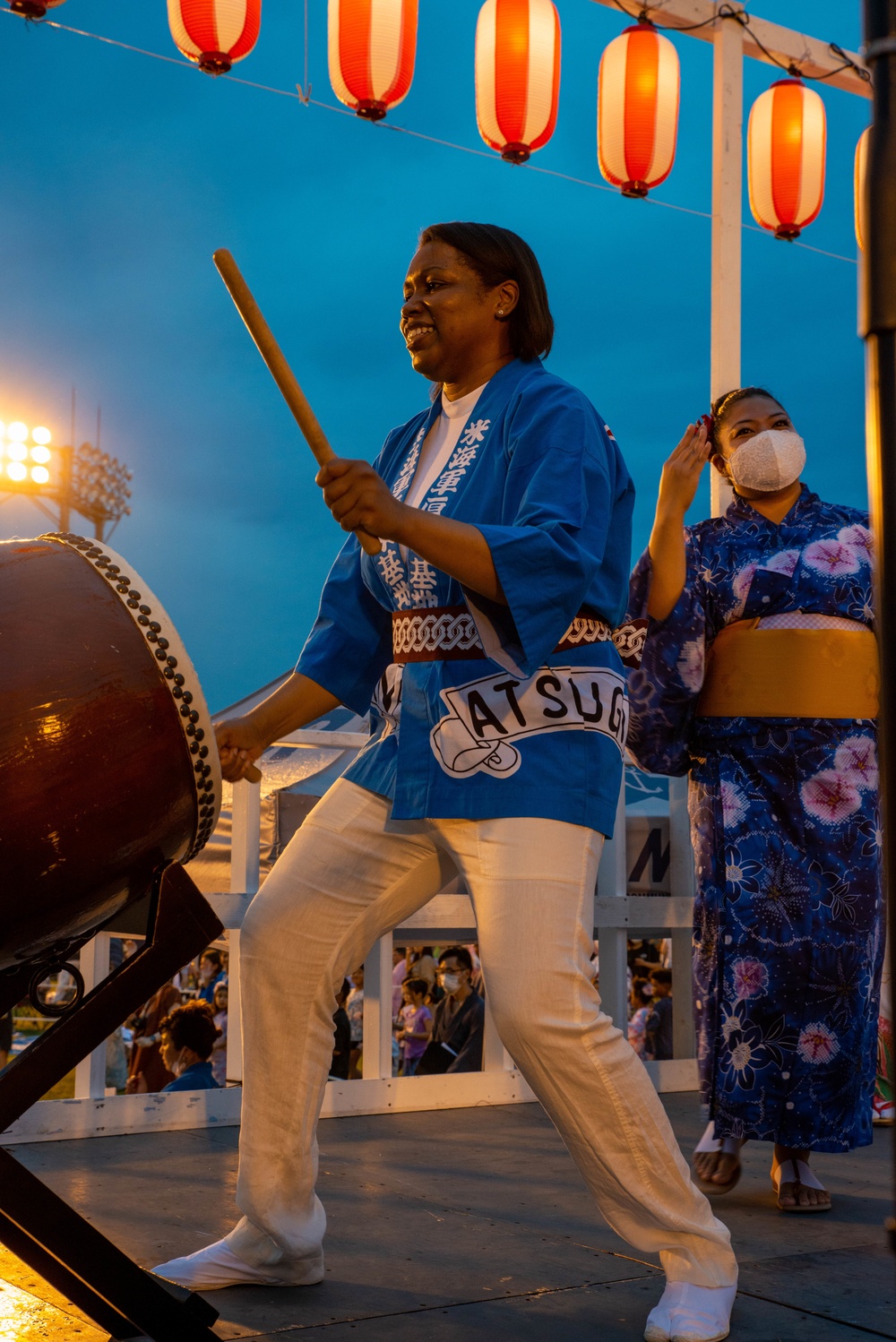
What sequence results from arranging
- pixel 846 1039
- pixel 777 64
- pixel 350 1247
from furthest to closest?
pixel 777 64 < pixel 846 1039 < pixel 350 1247

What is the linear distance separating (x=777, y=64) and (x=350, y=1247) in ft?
14.9

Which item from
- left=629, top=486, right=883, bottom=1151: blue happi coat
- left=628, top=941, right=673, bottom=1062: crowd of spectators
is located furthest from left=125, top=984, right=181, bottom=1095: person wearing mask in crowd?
left=629, top=486, right=883, bottom=1151: blue happi coat

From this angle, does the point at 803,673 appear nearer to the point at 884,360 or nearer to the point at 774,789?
the point at 774,789

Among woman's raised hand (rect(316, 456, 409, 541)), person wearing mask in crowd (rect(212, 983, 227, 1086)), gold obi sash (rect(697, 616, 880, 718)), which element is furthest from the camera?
person wearing mask in crowd (rect(212, 983, 227, 1086))

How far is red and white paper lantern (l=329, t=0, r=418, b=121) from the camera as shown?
4.72 m

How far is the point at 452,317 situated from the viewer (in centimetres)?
194

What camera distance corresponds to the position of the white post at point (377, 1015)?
132 inches

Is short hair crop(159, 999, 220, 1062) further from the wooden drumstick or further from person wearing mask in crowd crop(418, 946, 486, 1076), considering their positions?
the wooden drumstick

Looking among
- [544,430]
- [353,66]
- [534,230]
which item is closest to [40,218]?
[534,230]

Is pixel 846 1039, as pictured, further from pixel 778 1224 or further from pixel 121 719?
pixel 121 719

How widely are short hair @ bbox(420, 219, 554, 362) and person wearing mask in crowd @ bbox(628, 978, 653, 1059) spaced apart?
13.8 ft

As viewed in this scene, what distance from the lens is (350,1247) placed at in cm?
208

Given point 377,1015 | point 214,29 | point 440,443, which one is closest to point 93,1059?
point 377,1015

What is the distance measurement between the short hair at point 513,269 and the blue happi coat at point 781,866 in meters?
0.79
